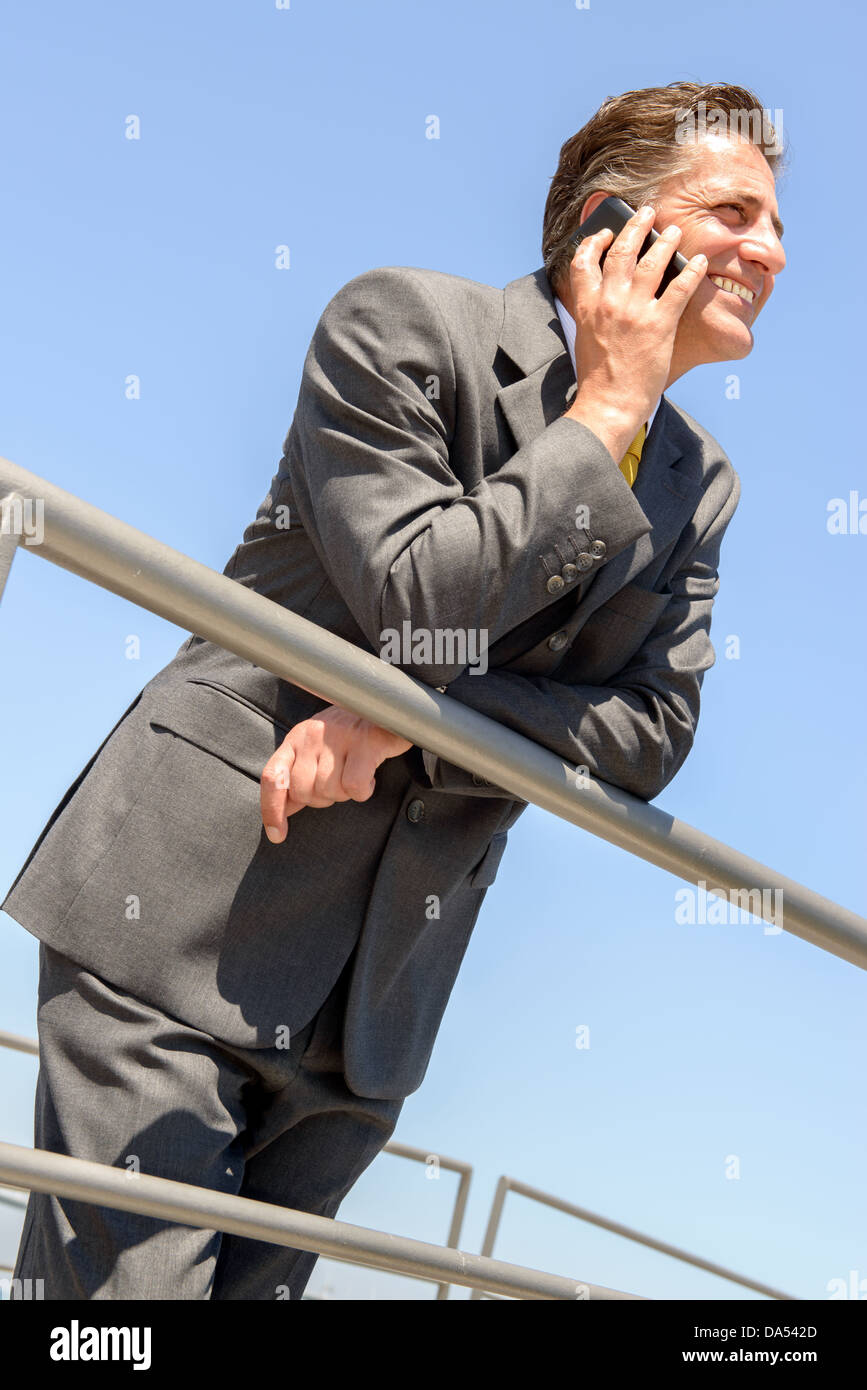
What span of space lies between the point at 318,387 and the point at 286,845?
1.69 feet

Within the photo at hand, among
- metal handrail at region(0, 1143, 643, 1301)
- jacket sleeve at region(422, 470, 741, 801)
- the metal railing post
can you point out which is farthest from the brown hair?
metal handrail at region(0, 1143, 643, 1301)

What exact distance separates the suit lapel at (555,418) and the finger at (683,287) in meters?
0.17

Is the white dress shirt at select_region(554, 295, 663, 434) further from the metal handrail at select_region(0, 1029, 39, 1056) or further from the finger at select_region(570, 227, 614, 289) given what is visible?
the metal handrail at select_region(0, 1029, 39, 1056)

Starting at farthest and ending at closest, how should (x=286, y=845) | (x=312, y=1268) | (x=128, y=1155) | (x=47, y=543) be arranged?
(x=312, y=1268), (x=286, y=845), (x=128, y=1155), (x=47, y=543)

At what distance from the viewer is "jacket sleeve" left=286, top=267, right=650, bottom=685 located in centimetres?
137

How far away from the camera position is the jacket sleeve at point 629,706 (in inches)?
58.4

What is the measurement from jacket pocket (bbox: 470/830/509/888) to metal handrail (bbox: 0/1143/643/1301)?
1.36ft

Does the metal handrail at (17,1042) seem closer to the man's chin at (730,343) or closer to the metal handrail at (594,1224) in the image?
the metal handrail at (594,1224)

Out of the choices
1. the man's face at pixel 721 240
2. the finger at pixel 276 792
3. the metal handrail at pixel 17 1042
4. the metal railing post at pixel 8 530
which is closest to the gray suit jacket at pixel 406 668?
the finger at pixel 276 792

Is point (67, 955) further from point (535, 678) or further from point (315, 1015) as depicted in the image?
point (535, 678)

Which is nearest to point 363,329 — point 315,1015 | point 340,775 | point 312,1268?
point 340,775

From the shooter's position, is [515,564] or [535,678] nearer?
[515,564]

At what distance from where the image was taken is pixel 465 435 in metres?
1.62

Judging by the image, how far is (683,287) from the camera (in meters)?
1.59
